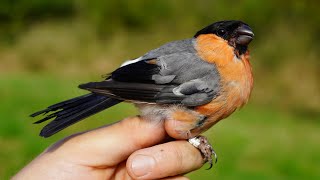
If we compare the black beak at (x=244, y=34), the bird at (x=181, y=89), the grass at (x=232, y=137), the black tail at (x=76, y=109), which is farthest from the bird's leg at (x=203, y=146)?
the grass at (x=232, y=137)

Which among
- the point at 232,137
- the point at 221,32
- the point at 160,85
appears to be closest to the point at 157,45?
the point at 232,137

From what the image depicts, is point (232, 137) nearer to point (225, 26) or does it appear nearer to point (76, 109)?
point (225, 26)

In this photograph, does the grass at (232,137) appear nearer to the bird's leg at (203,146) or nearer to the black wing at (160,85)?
the bird's leg at (203,146)

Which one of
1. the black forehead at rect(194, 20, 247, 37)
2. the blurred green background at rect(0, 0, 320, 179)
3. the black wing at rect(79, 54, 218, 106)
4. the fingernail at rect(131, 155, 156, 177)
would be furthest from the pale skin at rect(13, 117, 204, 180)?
the blurred green background at rect(0, 0, 320, 179)

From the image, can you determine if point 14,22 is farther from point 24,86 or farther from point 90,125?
point 90,125

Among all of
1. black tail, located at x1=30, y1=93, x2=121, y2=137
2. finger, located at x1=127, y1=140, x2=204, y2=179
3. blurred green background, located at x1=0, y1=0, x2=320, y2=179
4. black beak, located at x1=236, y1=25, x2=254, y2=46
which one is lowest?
blurred green background, located at x1=0, y1=0, x2=320, y2=179

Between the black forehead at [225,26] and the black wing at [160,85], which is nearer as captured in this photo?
the black wing at [160,85]

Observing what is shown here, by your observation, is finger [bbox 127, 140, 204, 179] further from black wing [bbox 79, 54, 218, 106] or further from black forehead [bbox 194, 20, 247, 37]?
black forehead [bbox 194, 20, 247, 37]
